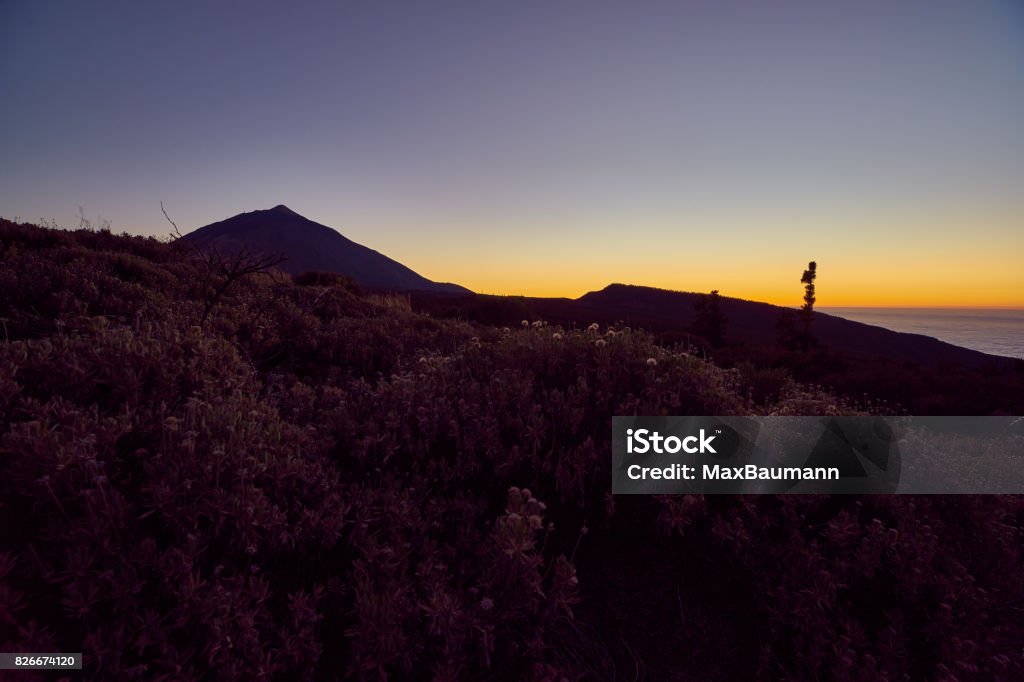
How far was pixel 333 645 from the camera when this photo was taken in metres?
2.60

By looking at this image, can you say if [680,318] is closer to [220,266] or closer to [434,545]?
[220,266]

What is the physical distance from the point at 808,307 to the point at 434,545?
38.8 m

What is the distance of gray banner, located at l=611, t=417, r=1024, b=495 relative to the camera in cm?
388

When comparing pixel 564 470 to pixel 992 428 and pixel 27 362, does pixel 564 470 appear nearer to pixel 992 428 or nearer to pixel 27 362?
pixel 27 362

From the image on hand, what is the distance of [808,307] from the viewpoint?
116 ft

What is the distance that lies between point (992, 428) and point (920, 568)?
23.9 feet

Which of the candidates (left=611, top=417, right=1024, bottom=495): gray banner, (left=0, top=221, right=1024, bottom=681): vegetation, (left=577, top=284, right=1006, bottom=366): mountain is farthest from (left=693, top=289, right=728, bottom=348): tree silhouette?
(left=0, top=221, right=1024, bottom=681): vegetation

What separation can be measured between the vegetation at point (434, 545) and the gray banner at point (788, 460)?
167 millimetres

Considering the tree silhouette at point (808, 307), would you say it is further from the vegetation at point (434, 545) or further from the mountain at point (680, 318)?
the vegetation at point (434, 545)

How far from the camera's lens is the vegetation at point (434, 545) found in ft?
7.88

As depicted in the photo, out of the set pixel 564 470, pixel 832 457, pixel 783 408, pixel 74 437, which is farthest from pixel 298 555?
pixel 783 408

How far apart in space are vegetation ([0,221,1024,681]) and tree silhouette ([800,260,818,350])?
30413 millimetres

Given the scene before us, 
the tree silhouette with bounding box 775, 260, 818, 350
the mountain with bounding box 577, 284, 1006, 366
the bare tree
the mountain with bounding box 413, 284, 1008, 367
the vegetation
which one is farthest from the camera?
the mountain with bounding box 577, 284, 1006, 366

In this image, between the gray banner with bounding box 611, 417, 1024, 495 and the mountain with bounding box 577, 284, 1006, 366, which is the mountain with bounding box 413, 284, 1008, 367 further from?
the gray banner with bounding box 611, 417, 1024, 495
